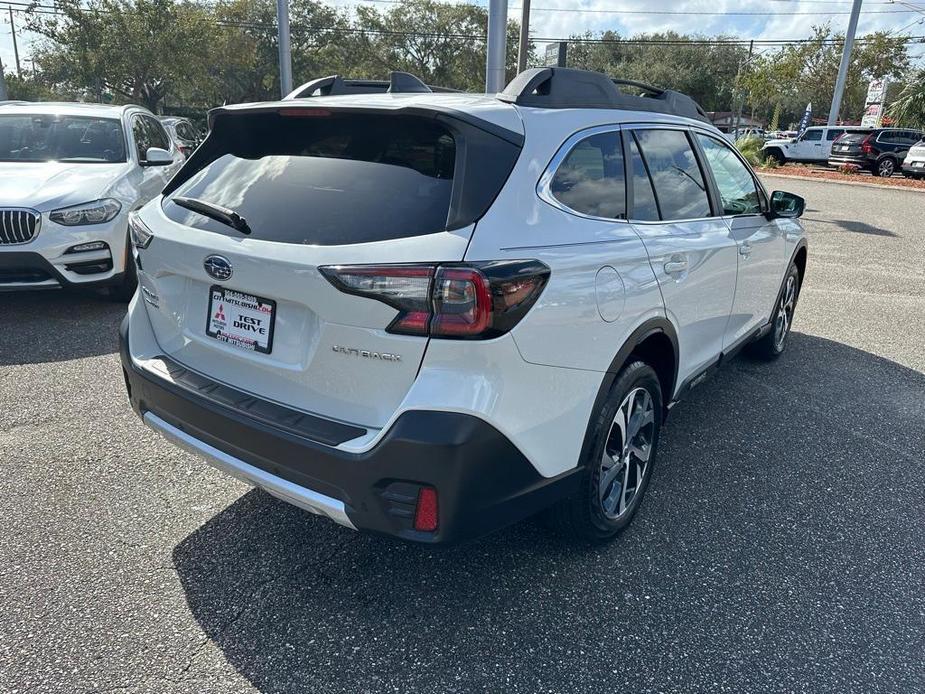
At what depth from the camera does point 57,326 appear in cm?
558

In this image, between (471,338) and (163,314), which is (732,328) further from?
(163,314)

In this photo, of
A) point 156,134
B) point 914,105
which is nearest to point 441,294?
point 156,134

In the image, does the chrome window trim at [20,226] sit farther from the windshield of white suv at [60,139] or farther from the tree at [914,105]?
the tree at [914,105]

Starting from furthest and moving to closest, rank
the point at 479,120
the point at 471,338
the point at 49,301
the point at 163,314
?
the point at 49,301 < the point at 163,314 < the point at 479,120 < the point at 471,338

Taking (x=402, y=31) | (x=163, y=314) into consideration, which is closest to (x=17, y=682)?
(x=163, y=314)

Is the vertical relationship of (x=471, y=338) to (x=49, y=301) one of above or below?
above

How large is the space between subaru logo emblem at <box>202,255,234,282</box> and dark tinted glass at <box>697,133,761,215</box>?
8.51 feet

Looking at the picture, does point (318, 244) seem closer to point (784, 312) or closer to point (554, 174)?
point (554, 174)

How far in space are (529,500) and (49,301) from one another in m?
5.70

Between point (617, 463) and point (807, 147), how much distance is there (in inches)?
1226

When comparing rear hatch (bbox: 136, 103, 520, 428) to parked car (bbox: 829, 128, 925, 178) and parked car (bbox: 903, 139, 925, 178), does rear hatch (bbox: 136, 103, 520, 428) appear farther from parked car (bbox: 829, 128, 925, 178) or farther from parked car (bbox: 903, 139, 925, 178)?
parked car (bbox: 829, 128, 925, 178)

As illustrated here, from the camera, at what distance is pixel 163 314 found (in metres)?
2.69

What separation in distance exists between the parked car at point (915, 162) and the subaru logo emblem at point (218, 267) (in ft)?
84.5

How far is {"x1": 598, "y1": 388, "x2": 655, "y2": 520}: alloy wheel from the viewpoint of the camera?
278 cm
